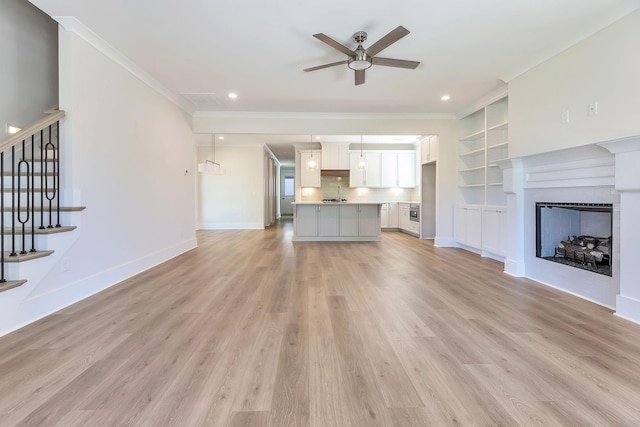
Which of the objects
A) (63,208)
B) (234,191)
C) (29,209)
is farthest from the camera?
(234,191)

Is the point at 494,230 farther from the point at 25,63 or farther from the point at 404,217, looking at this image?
the point at 25,63

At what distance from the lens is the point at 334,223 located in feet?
22.3

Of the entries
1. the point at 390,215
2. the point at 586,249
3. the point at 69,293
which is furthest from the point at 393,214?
the point at 69,293

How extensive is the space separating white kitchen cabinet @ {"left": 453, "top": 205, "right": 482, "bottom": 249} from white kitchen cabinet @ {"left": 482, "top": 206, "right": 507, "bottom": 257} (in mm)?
152

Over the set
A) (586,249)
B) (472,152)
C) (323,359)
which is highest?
(472,152)

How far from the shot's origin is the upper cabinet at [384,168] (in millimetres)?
8797

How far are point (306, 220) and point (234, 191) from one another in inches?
138

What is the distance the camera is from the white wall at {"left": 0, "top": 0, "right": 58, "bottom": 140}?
113 inches

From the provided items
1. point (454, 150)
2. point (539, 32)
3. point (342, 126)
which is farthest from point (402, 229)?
point (539, 32)

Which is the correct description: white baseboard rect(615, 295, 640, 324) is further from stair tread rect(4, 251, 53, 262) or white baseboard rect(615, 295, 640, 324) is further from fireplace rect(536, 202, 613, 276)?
stair tread rect(4, 251, 53, 262)

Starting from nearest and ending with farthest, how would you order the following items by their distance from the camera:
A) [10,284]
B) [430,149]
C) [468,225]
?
[10,284], [468,225], [430,149]

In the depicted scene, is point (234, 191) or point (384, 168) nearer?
point (384, 168)

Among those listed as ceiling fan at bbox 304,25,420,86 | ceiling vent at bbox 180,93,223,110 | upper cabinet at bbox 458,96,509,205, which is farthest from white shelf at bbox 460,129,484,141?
ceiling vent at bbox 180,93,223,110

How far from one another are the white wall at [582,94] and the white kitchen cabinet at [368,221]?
3222 millimetres
